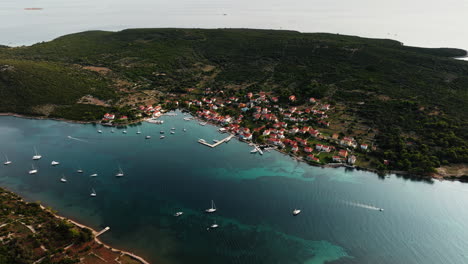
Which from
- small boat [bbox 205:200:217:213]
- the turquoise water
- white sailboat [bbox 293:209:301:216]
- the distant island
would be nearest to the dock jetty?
the turquoise water

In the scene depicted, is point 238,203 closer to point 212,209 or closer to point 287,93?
point 212,209

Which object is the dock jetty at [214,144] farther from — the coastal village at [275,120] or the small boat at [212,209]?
the small boat at [212,209]

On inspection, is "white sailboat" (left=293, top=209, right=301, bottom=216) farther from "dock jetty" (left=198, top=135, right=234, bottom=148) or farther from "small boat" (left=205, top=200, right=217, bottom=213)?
"dock jetty" (left=198, top=135, right=234, bottom=148)

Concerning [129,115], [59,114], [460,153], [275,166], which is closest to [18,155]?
[59,114]

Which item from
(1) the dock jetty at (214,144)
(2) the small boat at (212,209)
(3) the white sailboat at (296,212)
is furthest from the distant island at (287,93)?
(2) the small boat at (212,209)

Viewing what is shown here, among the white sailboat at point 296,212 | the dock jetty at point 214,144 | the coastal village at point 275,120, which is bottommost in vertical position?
the white sailboat at point 296,212

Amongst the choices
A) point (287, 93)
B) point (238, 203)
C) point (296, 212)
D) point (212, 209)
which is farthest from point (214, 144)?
point (287, 93)
